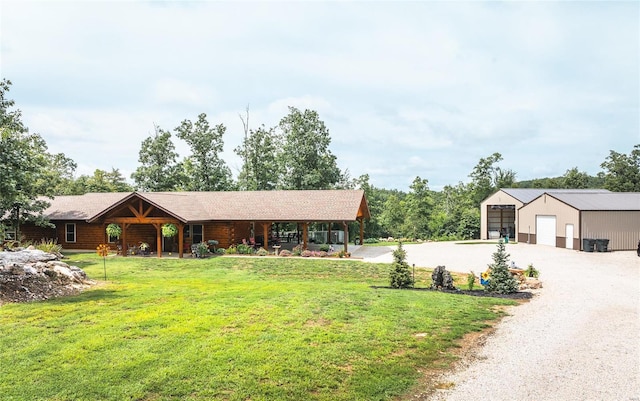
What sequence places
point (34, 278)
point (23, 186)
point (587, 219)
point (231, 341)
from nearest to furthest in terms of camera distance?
point (231, 341) → point (34, 278) → point (23, 186) → point (587, 219)

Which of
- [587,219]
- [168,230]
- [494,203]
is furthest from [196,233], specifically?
[494,203]

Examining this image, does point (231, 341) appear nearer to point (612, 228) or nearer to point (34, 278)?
point (34, 278)

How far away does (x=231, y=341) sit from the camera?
7574 mm

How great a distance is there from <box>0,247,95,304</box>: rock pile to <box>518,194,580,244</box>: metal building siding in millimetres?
27585

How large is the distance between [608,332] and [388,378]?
18.6ft

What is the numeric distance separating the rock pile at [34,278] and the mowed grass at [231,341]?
0.67 m

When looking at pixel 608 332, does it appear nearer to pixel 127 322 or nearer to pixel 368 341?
pixel 368 341

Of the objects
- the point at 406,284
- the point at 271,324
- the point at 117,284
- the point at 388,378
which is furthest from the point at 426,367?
the point at 117,284

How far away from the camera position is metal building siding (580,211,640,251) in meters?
26.2

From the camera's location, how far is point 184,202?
2681 centimetres

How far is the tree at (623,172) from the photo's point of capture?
54.5m

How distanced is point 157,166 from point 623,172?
58.7 m

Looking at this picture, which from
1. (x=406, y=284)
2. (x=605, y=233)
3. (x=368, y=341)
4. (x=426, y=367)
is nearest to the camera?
(x=426, y=367)

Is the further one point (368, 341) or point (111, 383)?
point (368, 341)
